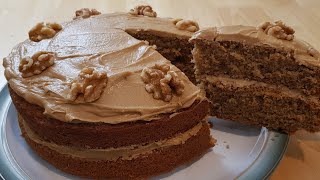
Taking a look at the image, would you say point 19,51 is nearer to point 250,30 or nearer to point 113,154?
point 113,154

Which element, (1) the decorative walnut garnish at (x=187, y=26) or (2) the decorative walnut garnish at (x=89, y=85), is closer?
(2) the decorative walnut garnish at (x=89, y=85)

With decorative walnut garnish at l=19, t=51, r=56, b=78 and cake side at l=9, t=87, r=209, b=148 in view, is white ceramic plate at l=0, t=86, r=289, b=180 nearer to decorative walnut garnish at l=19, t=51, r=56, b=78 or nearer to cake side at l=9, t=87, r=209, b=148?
cake side at l=9, t=87, r=209, b=148

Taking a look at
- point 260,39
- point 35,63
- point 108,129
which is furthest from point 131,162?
point 260,39

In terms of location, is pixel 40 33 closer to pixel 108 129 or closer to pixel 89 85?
pixel 89 85

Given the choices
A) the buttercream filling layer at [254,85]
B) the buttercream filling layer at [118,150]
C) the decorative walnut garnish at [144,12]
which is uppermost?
the decorative walnut garnish at [144,12]

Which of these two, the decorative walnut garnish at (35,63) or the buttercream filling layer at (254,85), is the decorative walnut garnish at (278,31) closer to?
the buttercream filling layer at (254,85)

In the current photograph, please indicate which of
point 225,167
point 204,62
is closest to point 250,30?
point 204,62

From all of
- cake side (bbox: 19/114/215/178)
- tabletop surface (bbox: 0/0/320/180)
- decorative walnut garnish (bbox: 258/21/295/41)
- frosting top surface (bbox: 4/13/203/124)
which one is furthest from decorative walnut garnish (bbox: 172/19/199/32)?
tabletop surface (bbox: 0/0/320/180)

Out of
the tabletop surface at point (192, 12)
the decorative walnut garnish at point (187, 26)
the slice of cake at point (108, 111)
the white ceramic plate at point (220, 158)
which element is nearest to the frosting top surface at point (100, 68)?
the slice of cake at point (108, 111)
